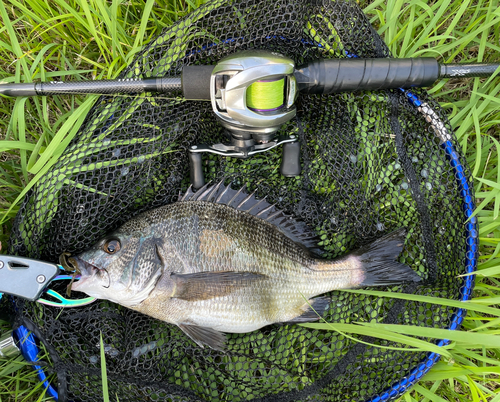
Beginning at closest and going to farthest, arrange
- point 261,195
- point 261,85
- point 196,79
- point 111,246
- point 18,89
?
point 261,85 → point 196,79 → point 111,246 → point 18,89 → point 261,195

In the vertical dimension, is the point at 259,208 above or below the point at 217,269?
above

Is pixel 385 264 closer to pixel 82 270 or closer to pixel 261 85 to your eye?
pixel 261 85

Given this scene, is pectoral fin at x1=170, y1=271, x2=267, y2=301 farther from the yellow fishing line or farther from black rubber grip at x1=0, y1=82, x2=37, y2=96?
black rubber grip at x1=0, y1=82, x2=37, y2=96

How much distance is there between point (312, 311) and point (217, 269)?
75 centimetres

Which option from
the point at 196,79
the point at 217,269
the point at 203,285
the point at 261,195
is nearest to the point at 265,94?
the point at 196,79

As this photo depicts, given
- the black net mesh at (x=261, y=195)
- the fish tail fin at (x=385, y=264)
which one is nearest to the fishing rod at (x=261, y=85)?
the black net mesh at (x=261, y=195)

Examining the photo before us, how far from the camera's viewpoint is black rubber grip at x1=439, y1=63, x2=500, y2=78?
7.59 ft

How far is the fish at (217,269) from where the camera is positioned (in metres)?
2.18

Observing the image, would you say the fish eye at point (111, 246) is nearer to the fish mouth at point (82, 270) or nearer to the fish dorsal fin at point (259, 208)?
the fish mouth at point (82, 270)

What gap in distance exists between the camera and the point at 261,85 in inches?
77.2

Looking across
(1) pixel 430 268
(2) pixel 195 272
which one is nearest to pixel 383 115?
(1) pixel 430 268

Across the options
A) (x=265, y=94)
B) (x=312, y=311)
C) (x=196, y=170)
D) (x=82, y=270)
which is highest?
(x=265, y=94)

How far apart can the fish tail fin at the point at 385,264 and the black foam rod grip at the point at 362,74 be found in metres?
1.00

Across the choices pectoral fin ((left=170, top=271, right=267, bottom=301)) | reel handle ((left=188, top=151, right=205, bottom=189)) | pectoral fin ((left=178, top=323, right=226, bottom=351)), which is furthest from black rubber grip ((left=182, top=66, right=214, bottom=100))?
pectoral fin ((left=178, top=323, right=226, bottom=351))
